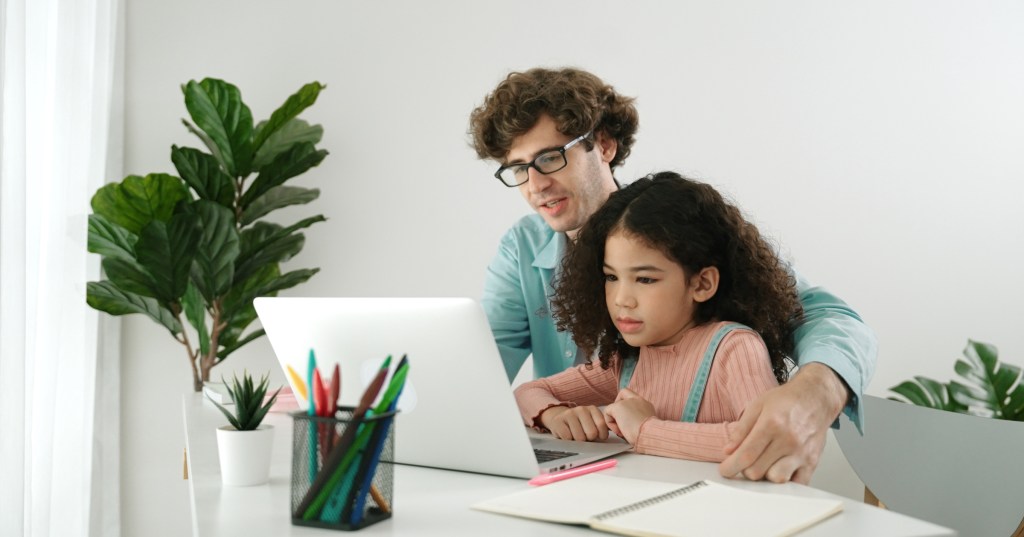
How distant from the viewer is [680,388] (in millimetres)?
1251

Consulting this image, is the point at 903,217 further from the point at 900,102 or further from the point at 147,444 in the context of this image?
the point at 147,444

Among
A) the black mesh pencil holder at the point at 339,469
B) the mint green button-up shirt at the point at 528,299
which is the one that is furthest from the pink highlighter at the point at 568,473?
the mint green button-up shirt at the point at 528,299

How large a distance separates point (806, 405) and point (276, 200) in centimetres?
199

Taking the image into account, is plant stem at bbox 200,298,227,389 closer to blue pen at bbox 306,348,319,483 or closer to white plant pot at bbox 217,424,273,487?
white plant pot at bbox 217,424,273,487

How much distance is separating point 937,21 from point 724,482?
291 centimetres

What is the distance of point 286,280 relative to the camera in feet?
8.59

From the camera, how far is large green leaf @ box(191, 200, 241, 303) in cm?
241

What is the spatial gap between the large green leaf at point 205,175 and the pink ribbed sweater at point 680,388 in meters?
1.50

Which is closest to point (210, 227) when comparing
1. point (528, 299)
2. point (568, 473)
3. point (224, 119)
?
point (224, 119)

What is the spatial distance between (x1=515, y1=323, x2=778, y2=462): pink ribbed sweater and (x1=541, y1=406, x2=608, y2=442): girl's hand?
0.07 m

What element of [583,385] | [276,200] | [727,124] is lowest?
[583,385]

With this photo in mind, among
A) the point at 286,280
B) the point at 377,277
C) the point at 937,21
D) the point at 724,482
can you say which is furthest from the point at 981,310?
the point at 724,482

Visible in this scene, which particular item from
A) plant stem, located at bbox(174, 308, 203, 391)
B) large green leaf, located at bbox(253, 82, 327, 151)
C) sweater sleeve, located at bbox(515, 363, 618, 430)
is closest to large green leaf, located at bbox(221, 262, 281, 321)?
plant stem, located at bbox(174, 308, 203, 391)

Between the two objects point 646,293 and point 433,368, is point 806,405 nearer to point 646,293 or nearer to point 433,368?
point 646,293
